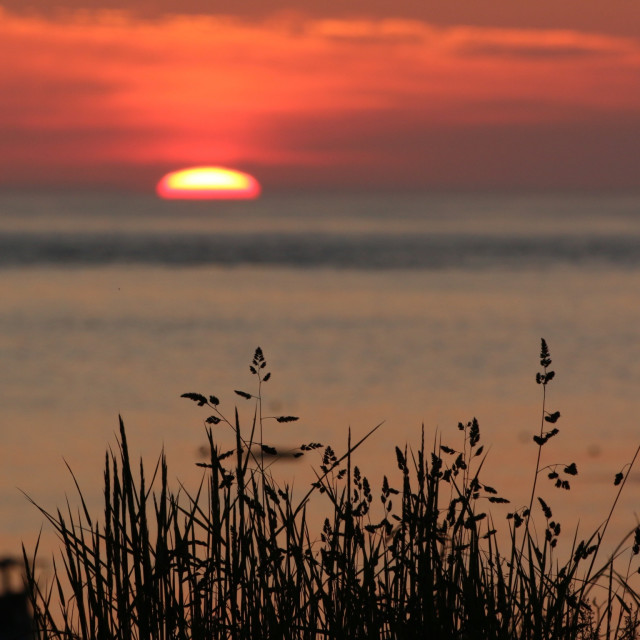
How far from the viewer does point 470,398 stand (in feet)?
72.6

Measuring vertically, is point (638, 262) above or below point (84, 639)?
above

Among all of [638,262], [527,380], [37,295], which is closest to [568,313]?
[527,380]

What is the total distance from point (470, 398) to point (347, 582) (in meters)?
18.8

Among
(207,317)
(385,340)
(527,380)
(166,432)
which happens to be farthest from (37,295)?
(166,432)

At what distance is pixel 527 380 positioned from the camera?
78.4 feet

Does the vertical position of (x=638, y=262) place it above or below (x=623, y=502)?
above

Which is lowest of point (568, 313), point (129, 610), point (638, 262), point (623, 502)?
point (623, 502)

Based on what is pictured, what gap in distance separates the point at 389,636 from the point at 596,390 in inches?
774

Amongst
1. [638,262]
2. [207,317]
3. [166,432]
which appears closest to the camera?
[166,432]

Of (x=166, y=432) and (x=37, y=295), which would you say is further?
(x=37, y=295)

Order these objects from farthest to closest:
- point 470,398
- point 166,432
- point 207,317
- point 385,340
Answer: point 207,317
point 385,340
point 470,398
point 166,432

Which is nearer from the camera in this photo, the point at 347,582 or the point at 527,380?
the point at 347,582

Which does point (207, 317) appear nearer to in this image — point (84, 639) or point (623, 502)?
point (623, 502)

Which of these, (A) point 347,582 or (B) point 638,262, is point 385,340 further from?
(B) point 638,262
